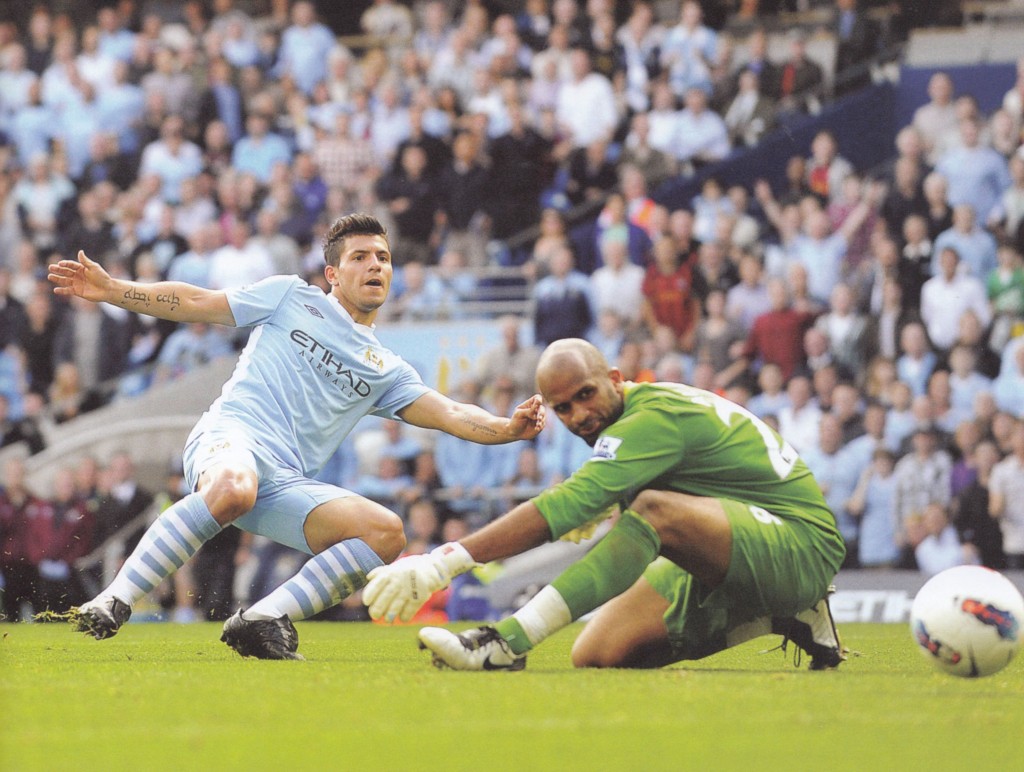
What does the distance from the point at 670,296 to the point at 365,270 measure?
27.5 ft

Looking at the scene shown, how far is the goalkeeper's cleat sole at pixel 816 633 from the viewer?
23.1 ft

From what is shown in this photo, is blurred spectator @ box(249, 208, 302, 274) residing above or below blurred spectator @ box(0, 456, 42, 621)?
above

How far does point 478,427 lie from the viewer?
798cm

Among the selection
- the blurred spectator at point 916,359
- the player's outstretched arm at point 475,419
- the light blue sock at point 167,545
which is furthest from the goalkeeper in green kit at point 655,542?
the blurred spectator at point 916,359

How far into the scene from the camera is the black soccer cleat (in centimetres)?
746

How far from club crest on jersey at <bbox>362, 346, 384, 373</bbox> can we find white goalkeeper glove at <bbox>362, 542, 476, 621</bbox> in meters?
2.25

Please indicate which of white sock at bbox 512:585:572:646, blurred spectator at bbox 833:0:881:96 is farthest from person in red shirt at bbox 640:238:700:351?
white sock at bbox 512:585:572:646

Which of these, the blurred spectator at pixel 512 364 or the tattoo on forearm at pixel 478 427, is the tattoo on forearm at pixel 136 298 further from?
the blurred spectator at pixel 512 364

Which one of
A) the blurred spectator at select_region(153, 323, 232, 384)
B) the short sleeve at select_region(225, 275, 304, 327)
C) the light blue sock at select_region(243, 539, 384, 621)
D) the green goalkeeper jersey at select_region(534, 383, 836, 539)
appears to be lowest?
the blurred spectator at select_region(153, 323, 232, 384)

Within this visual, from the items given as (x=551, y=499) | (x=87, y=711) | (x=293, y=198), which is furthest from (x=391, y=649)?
(x=293, y=198)

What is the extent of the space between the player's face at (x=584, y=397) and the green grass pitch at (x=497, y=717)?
1025 millimetres

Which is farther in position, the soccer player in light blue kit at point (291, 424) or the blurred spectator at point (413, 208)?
the blurred spectator at point (413, 208)

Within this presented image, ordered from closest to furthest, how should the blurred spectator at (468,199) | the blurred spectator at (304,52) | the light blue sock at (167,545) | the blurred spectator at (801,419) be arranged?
1. the light blue sock at (167,545)
2. the blurred spectator at (801,419)
3. the blurred spectator at (468,199)
4. the blurred spectator at (304,52)

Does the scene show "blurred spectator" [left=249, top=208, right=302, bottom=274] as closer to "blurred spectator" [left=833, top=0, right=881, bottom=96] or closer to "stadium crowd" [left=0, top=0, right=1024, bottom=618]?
"stadium crowd" [left=0, top=0, right=1024, bottom=618]
